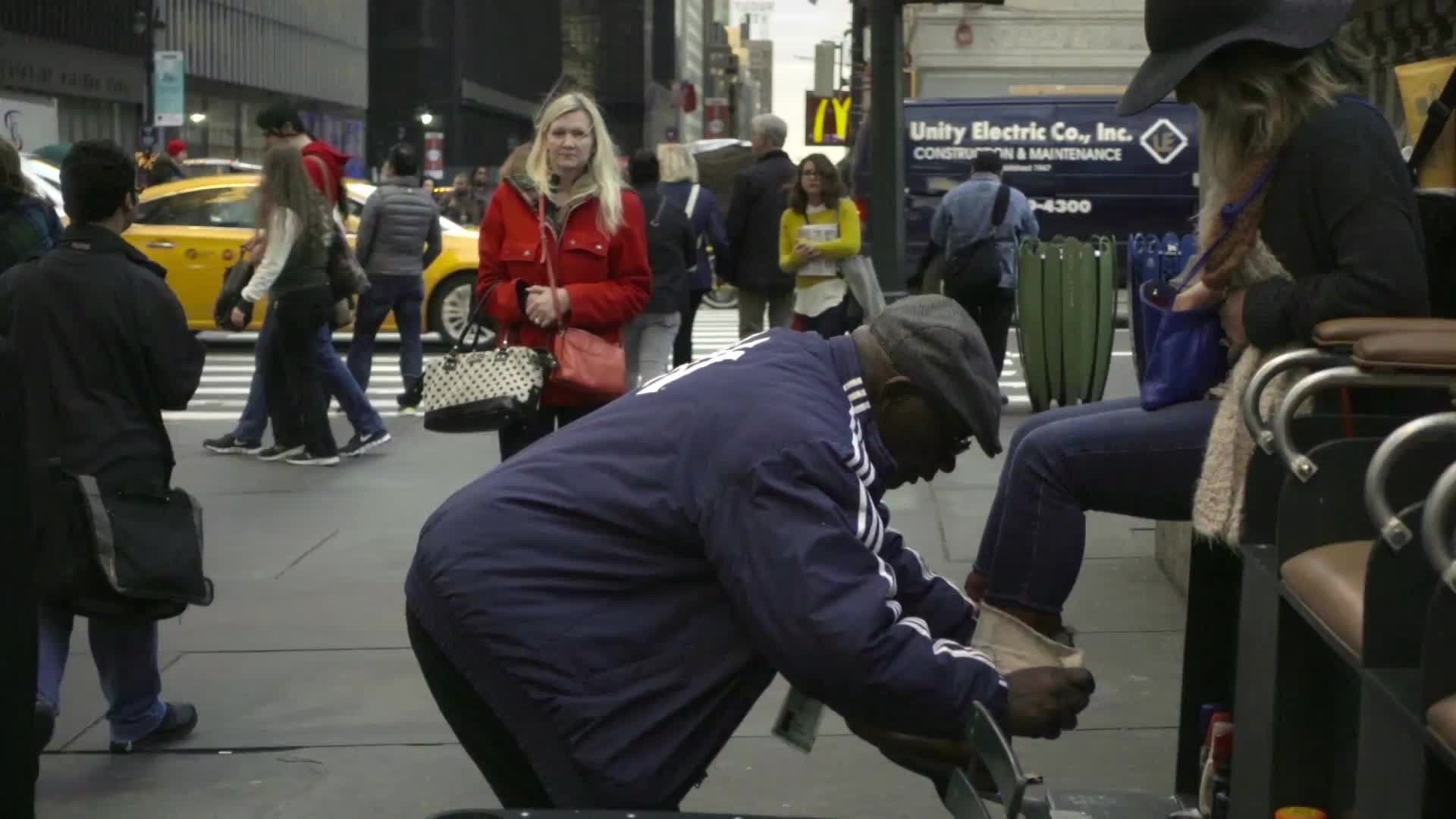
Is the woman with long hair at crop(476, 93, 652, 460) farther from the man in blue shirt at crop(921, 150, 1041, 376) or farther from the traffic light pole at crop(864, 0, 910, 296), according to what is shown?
the man in blue shirt at crop(921, 150, 1041, 376)

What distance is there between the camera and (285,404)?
1184 cm

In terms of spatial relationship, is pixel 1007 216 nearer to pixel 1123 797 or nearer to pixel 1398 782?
pixel 1123 797

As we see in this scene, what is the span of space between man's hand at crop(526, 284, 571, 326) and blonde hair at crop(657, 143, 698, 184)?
6535 mm

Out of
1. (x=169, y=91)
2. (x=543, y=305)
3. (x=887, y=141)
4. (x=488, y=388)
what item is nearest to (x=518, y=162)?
(x=543, y=305)

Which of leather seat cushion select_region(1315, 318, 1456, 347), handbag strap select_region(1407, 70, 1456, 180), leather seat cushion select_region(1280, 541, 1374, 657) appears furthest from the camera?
handbag strap select_region(1407, 70, 1456, 180)

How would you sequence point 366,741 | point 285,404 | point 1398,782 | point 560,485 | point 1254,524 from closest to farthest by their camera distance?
point 1398,782, point 560,485, point 1254,524, point 366,741, point 285,404

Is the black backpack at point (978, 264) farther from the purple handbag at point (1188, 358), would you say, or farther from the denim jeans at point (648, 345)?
the purple handbag at point (1188, 358)

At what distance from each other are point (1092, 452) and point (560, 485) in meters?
1.56

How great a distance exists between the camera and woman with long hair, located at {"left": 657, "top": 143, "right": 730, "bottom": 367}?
44.4 ft

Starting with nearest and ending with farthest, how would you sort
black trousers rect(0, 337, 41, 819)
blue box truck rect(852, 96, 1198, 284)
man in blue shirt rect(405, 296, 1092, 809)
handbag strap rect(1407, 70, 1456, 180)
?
man in blue shirt rect(405, 296, 1092, 809)
black trousers rect(0, 337, 41, 819)
handbag strap rect(1407, 70, 1456, 180)
blue box truck rect(852, 96, 1198, 284)

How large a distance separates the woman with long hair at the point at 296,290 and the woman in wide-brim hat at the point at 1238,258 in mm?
7533

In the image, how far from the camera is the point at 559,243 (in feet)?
23.7

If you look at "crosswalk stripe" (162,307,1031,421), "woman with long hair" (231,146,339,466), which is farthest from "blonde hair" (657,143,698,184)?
"woman with long hair" (231,146,339,466)

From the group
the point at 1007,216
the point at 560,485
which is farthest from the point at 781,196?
the point at 560,485
